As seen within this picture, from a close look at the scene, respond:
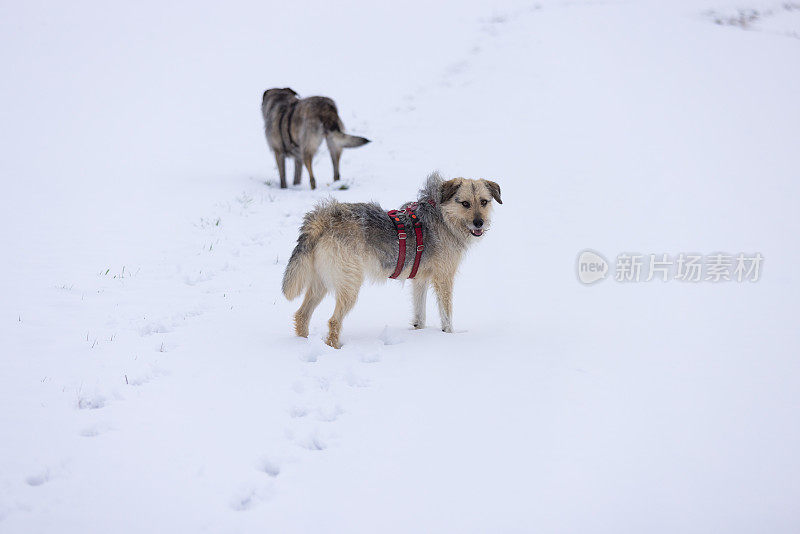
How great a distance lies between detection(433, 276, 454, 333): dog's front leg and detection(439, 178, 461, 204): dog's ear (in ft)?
2.64

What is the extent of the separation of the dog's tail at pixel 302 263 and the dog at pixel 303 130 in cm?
576

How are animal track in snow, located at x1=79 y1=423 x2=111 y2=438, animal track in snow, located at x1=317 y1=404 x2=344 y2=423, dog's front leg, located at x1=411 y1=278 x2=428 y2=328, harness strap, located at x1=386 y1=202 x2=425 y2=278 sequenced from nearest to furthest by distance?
animal track in snow, located at x1=79 y1=423 x2=111 y2=438
animal track in snow, located at x1=317 y1=404 x2=344 y2=423
harness strap, located at x1=386 y1=202 x2=425 y2=278
dog's front leg, located at x1=411 y1=278 x2=428 y2=328

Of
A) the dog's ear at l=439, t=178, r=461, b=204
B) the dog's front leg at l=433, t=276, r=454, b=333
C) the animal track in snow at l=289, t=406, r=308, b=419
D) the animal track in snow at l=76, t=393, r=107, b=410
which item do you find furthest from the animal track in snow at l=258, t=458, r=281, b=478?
the dog's ear at l=439, t=178, r=461, b=204

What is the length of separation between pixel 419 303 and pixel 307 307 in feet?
4.00

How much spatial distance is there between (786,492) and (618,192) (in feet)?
24.7

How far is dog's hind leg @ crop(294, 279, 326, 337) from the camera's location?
16.2ft

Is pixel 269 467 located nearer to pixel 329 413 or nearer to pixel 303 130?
pixel 329 413

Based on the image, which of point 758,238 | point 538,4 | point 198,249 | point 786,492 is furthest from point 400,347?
point 538,4

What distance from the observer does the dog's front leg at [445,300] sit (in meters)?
5.38

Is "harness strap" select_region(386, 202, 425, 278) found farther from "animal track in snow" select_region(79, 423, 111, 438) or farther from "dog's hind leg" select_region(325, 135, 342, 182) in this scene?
"dog's hind leg" select_region(325, 135, 342, 182)

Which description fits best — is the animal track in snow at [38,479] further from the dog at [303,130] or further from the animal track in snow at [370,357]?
the dog at [303,130]

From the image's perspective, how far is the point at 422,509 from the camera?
2811 mm

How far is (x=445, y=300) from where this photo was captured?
5.41m

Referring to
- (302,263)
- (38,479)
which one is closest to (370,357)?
(302,263)
